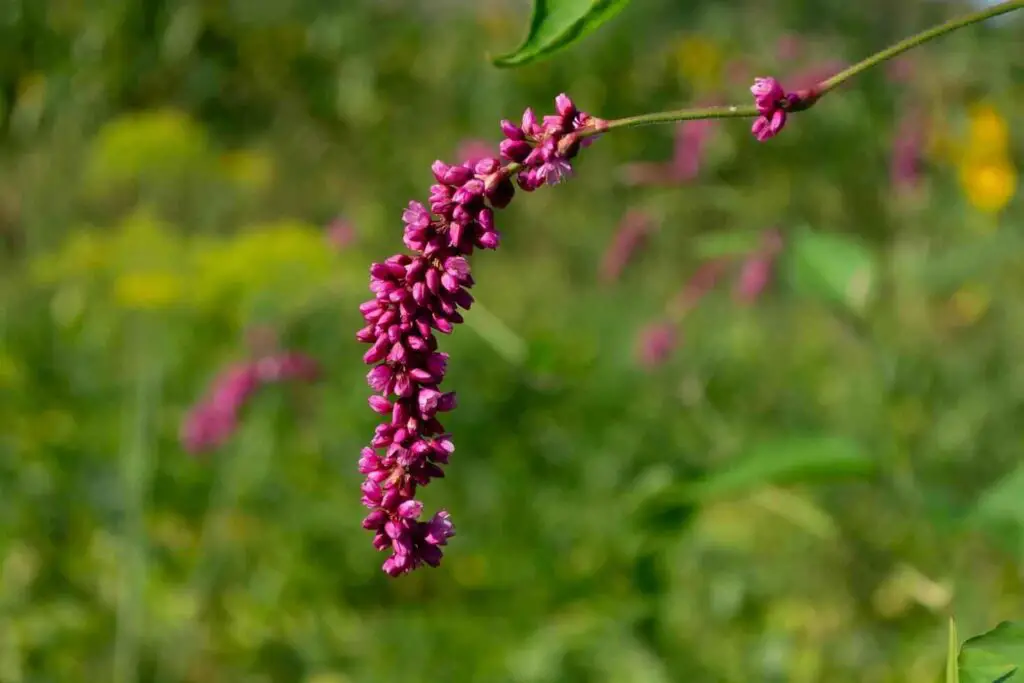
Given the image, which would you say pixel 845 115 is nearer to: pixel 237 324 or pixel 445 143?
pixel 445 143

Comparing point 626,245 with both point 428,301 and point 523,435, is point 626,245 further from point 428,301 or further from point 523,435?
point 428,301

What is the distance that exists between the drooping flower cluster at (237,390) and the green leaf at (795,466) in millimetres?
1874

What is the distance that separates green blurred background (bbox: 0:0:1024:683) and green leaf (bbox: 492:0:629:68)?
709mm

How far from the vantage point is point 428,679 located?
252cm

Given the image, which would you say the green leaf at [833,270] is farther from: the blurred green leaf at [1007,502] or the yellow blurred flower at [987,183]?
the yellow blurred flower at [987,183]

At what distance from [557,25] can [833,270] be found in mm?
1216

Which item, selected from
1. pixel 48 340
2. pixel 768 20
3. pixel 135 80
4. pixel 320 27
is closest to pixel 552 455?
pixel 48 340

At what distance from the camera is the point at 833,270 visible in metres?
1.73

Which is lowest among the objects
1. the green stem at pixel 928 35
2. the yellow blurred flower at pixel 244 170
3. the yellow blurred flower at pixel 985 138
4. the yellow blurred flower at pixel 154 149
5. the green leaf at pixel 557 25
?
the green stem at pixel 928 35

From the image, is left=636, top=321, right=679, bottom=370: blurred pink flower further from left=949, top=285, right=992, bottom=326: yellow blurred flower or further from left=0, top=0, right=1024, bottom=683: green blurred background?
left=949, top=285, right=992, bottom=326: yellow blurred flower

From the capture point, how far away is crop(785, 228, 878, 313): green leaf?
1.67m

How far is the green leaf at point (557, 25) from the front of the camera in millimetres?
608

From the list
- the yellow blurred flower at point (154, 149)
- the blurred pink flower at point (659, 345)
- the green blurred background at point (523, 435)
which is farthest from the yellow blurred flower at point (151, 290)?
the blurred pink flower at point (659, 345)

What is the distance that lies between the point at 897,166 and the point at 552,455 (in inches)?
56.5
